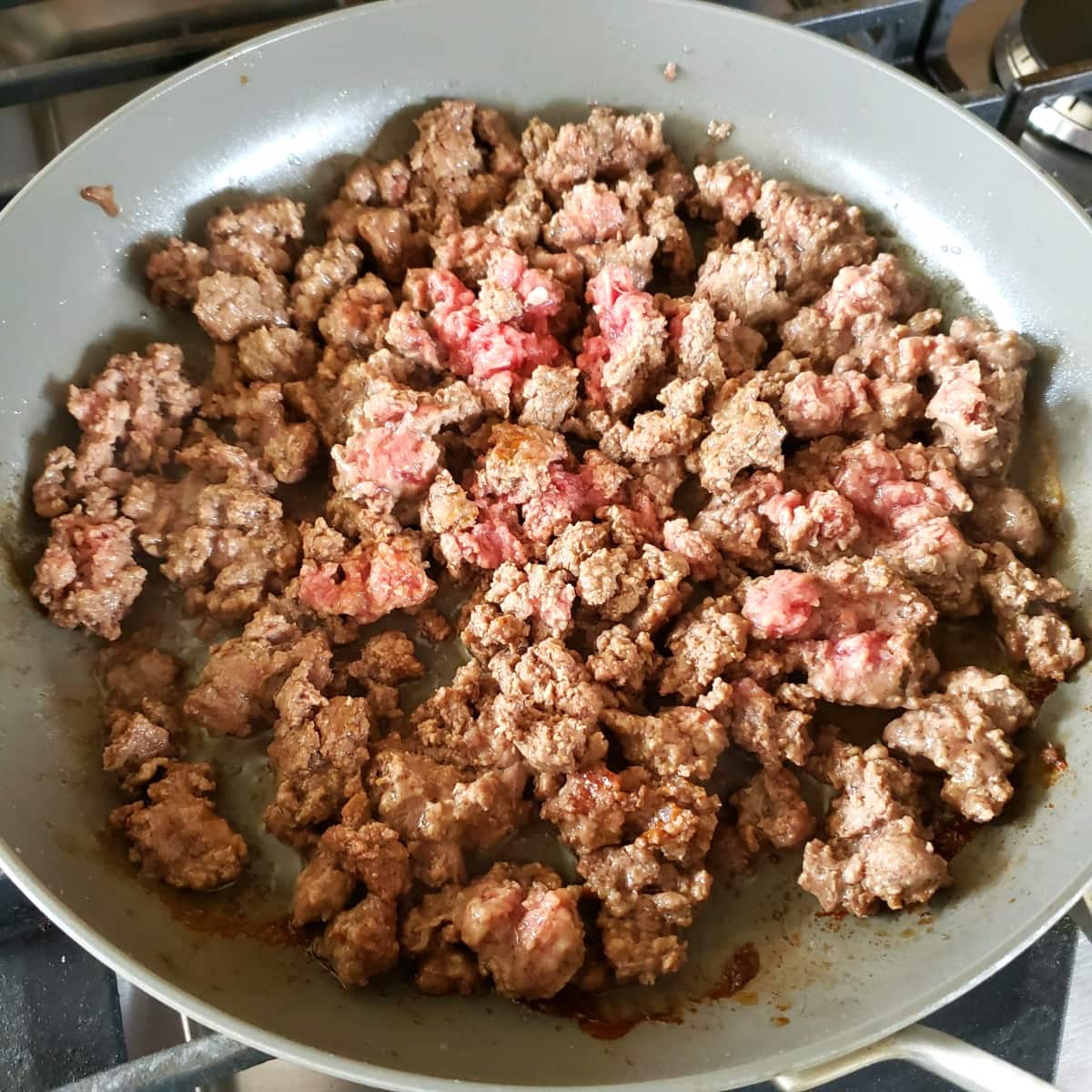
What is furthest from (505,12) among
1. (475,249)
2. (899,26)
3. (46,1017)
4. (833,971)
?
(46,1017)

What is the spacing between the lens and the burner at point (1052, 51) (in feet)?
6.92

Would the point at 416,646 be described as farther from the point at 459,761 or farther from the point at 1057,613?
the point at 1057,613

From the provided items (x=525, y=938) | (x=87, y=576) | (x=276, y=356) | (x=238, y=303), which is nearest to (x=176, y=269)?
(x=238, y=303)

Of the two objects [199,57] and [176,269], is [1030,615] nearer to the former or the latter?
[176,269]

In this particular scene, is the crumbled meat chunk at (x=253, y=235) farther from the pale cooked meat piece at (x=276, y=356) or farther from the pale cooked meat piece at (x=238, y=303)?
the pale cooked meat piece at (x=276, y=356)

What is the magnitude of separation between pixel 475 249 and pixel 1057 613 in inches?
50.6

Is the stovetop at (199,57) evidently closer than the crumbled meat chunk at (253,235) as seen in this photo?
Yes

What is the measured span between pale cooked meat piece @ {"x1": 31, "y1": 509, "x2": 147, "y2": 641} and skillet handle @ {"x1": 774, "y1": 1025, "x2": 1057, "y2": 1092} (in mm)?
1286

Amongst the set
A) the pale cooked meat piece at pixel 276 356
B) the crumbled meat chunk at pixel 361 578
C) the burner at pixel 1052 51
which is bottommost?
the crumbled meat chunk at pixel 361 578

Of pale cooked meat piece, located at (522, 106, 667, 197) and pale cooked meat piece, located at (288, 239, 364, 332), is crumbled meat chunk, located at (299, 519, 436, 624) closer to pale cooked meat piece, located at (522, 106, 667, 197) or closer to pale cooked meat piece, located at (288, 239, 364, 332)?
pale cooked meat piece, located at (288, 239, 364, 332)

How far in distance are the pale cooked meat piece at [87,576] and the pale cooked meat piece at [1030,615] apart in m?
1.49

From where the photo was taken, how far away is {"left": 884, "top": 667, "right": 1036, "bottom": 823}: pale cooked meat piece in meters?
1.55

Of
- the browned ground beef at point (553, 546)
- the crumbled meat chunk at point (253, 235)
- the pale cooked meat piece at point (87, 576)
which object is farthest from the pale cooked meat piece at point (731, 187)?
the pale cooked meat piece at point (87, 576)

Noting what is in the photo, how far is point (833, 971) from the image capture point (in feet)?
4.95
